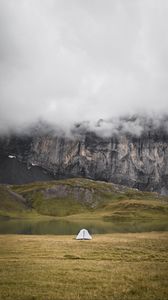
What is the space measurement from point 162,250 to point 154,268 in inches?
607

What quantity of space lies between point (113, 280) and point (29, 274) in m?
7.87

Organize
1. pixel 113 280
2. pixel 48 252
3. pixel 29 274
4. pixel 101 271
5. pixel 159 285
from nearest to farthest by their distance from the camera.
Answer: pixel 159 285 → pixel 113 280 → pixel 29 274 → pixel 101 271 → pixel 48 252

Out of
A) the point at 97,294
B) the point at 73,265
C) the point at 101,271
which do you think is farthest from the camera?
the point at 73,265

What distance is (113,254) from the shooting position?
146 ft

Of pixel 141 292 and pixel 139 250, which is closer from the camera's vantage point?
pixel 141 292

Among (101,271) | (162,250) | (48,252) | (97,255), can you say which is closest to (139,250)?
(162,250)

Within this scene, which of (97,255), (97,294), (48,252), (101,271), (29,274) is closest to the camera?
(97,294)

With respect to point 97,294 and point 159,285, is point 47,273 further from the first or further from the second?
point 159,285

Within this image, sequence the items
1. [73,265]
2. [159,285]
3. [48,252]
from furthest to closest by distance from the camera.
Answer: [48,252] → [73,265] → [159,285]

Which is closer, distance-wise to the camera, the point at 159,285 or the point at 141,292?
the point at 141,292

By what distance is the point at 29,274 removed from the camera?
29.8 meters

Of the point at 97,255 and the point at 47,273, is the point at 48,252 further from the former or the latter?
the point at 47,273

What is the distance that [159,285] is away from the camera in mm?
25406

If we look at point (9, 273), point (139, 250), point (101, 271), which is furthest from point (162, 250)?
point (9, 273)
